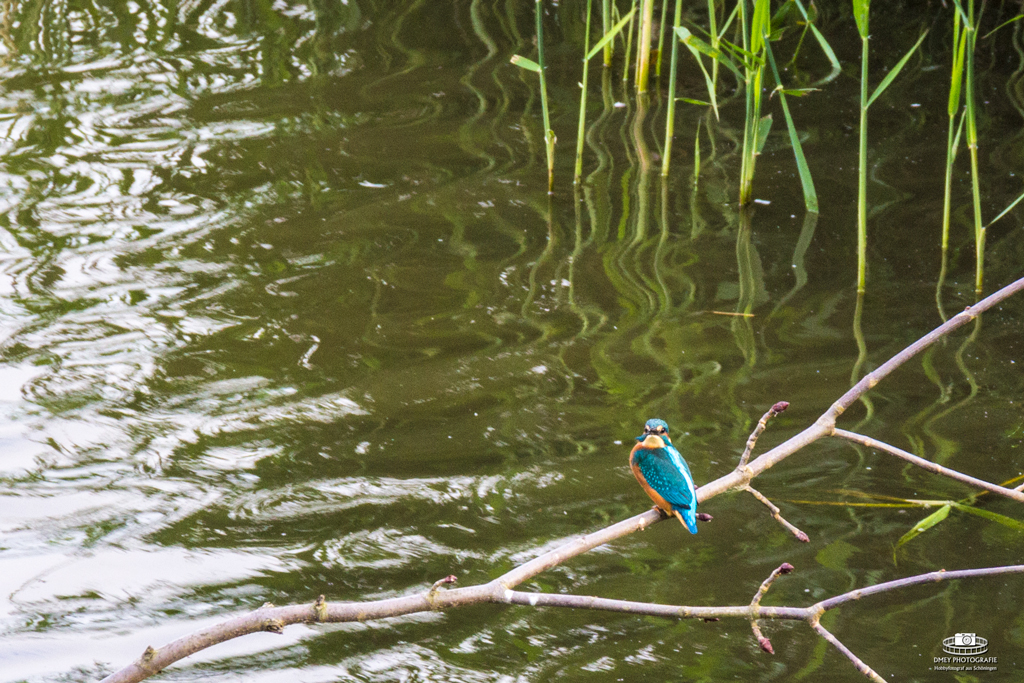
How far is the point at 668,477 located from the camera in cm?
158

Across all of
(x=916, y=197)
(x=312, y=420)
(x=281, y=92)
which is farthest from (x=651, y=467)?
(x=281, y=92)

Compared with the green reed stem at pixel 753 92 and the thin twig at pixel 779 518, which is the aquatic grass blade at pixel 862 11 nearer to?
the green reed stem at pixel 753 92

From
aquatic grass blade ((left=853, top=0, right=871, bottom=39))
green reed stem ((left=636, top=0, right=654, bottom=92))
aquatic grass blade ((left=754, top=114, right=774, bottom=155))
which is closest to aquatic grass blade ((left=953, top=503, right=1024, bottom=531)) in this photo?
aquatic grass blade ((left=853, top=0, right=871, bottom=39))

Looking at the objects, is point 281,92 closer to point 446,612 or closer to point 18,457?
point 18,457

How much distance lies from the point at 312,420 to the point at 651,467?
4.29ft

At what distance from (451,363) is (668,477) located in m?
1.40

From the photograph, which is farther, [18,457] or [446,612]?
[18,457]

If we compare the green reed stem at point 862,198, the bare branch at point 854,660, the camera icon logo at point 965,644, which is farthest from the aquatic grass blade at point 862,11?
the bare branch at point 854,660

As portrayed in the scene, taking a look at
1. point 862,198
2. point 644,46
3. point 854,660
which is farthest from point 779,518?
point 644,46

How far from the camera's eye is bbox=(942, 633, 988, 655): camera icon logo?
1889mm

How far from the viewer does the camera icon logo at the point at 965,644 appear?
74.4 inches

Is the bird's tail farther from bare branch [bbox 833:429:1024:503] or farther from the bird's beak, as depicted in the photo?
bare branch [bbox 833:429:1024:503]

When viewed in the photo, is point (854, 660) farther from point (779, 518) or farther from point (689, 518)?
point (689, 518)

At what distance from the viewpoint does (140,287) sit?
3270 mm
